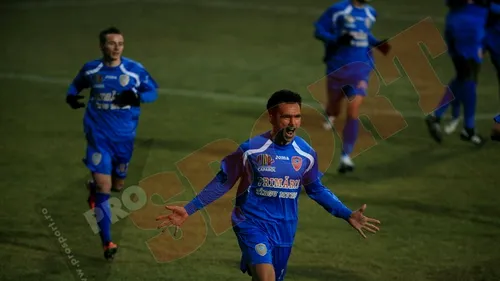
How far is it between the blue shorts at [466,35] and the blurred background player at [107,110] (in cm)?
581

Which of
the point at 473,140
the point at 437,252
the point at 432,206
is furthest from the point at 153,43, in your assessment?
the point at 437,252

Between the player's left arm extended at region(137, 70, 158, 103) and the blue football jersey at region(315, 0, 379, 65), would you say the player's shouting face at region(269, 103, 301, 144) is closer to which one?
the player's left arm extended at region(137, 70, 158, 103)

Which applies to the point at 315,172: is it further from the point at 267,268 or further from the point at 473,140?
the point at 473,140

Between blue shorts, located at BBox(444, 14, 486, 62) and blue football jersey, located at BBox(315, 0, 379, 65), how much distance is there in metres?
1.56

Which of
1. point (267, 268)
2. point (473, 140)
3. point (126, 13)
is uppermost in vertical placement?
point (267, 268)

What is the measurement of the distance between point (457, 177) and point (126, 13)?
13.4 metres

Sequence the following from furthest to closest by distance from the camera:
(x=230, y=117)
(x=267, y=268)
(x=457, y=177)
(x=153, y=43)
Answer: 1. (x=153, y=43)
2. (x=230, y=117)
3. (x=457, y=177)
4. (x=267, y=268)

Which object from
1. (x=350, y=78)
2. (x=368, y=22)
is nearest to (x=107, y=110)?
(x=350, y=78)

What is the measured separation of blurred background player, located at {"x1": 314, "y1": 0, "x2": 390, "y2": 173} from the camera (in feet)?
46.4

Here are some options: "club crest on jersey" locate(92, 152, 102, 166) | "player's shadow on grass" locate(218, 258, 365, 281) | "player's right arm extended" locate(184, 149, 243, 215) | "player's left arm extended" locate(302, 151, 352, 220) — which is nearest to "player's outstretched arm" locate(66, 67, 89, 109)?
"club crest on jersey" locate(92, 152, 102, 166)

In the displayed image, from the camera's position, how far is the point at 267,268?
27.0ft

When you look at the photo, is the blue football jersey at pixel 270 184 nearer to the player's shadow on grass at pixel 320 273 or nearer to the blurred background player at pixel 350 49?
the player's shadow on grass at pixel 320 273

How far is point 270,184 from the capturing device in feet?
27.7

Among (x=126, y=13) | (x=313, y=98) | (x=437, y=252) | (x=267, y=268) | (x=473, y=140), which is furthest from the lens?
(x=126, y=13)
